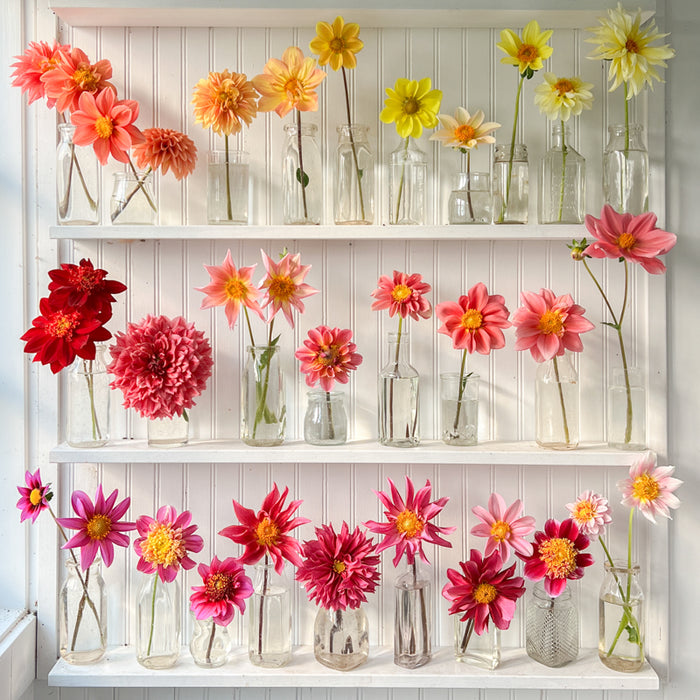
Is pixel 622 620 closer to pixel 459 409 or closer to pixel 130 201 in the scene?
pixel 459 409

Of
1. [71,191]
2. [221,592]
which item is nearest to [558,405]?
[221,592]

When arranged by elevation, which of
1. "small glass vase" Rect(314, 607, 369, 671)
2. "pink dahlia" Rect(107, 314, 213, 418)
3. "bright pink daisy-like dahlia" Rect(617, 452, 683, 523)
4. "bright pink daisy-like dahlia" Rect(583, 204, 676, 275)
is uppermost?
"bright pink daisy-like dahlia" Rect(583, 204, 676, 275)

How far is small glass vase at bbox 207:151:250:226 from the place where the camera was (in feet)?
4.33

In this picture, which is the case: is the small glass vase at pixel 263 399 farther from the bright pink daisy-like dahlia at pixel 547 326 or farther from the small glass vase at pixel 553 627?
the small glass vase at pixel 553 627

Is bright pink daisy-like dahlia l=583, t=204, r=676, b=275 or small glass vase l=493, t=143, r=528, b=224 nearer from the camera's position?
bright pink daisy-like dahlia l=583, t=204, r=676, b=275

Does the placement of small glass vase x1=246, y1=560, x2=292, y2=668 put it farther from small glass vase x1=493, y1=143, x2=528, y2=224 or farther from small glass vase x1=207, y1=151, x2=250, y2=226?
small glass vase x1=493, y1=143, x2=528, y2=224

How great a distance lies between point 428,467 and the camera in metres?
1.39

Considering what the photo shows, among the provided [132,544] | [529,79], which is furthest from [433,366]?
[132,544]

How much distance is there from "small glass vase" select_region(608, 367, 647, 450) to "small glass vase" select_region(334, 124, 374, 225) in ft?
1.78

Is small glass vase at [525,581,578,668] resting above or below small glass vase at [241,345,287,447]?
below

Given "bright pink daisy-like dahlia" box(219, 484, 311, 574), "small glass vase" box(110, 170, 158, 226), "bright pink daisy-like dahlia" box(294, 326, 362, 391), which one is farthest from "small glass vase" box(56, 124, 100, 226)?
"bright pink daisy-like dahlia" box(219, 484, 311, 574)

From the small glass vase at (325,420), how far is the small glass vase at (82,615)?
18.4 inches

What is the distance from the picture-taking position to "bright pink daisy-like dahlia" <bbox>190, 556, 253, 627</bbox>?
1242mm

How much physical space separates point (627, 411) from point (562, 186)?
16.7 inches
